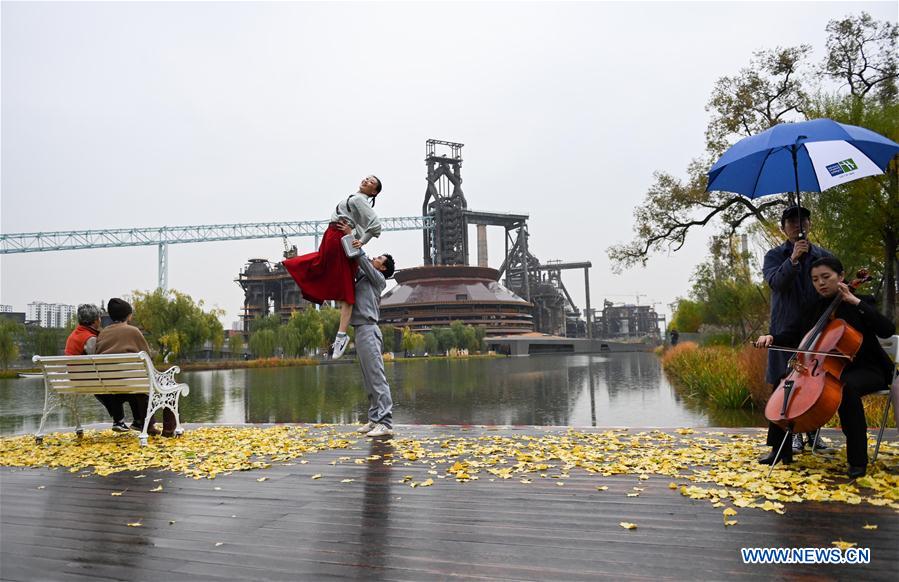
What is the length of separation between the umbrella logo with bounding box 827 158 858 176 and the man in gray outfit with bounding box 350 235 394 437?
4005 millimetres

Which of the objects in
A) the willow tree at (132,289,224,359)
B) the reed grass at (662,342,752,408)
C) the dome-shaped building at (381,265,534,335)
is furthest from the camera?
the dome-shaped building at (381,265,534,335)

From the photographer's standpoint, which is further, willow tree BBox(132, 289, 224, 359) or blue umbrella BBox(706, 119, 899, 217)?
willow tree BBox(132, 289, 224, 359)

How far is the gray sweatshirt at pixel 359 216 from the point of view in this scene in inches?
251

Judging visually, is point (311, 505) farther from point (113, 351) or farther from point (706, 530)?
point (113, 351)

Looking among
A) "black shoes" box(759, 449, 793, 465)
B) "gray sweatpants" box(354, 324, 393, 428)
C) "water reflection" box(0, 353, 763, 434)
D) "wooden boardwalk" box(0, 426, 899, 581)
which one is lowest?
"water reflection" box(0, 353, 763, 434)

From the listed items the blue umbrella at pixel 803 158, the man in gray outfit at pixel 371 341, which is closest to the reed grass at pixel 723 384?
the blue umbrella at pixel 803 158

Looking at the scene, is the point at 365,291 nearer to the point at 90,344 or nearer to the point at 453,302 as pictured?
the point at 90,344

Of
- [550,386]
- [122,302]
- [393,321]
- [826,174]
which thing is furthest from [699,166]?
[393,321]

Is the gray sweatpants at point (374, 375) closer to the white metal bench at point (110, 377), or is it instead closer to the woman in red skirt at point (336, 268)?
the woman in red skirt at point (336, 268)

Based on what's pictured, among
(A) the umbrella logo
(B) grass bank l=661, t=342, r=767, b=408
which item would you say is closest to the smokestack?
(B) grass bank l=661, t=342, r=767, b=408

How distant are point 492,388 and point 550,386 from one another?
173 cm

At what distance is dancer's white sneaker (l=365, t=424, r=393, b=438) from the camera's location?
6205 millimetres

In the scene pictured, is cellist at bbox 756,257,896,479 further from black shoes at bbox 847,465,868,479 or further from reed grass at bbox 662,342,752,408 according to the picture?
reed grass at bbox 662,342,752,408

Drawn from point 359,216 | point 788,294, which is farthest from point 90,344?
point 788,294
